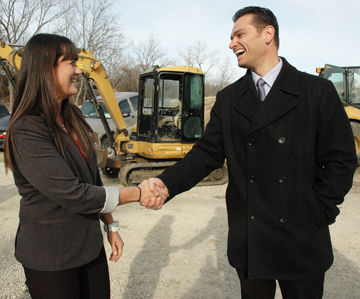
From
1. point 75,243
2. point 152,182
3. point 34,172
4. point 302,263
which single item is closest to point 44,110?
point 34,172

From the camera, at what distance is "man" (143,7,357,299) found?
1.95 meters

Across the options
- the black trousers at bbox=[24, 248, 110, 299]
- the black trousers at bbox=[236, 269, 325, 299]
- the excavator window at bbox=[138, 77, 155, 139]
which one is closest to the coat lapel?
the black trousers at bbox=[236, 269, 325, 299]

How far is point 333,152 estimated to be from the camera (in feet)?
6.47

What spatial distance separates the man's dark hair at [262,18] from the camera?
7.00 feet

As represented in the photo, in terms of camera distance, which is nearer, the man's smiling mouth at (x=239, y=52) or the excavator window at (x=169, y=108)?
the man's smiling mouth at (x=239, y=52)

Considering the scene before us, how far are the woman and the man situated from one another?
2.72 ft

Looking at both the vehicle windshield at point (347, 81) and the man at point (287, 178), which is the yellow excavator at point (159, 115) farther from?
the man at point (287, 178)

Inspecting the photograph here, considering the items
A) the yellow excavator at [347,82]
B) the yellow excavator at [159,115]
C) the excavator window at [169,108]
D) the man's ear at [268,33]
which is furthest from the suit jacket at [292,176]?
the yellow excavator at [347,82]

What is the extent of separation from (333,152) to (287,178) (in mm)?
Answer: 311

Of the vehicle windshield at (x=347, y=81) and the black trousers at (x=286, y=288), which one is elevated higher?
the vehicle windshield at (x=347, y=81)

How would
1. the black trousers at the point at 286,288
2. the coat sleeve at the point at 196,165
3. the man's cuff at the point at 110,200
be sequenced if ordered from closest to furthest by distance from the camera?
the man's cuff at the point at 110,200 → the black trousers at the point at 286,288 → the coat sleeve at the point at 196,165

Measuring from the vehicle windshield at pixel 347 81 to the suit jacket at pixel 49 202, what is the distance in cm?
1000

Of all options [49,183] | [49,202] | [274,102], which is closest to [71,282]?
[49,202]

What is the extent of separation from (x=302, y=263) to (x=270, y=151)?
67cm
